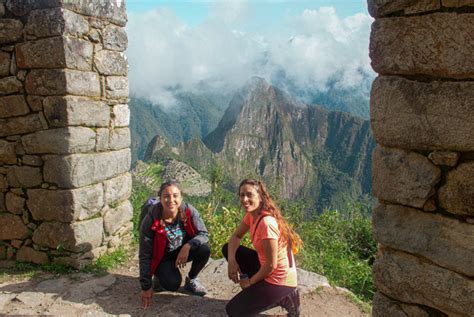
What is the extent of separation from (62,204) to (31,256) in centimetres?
84

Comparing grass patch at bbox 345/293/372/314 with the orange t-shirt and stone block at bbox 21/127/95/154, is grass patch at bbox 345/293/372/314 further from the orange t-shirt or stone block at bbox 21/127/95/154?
stone block at bbox 21/127/95/154

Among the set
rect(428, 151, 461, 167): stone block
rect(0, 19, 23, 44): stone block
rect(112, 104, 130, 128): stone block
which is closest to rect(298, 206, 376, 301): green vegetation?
rect(112, 104, 130, 128): stone block

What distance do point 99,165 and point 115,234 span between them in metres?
0.96

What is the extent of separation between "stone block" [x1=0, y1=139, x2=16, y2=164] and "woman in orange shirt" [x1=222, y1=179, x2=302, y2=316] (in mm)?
2832

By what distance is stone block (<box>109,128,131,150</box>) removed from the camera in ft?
16.2

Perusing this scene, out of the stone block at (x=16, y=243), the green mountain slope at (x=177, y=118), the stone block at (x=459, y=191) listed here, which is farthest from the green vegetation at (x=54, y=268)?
the green mountain slope at (x=177, y=118)

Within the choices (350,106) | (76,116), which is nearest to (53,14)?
(76,116)

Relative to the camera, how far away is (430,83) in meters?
1.85

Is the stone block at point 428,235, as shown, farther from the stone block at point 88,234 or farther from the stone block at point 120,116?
the stone block at point 120,116

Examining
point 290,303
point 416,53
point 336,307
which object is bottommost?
point 336,307

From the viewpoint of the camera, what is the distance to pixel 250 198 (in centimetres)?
335

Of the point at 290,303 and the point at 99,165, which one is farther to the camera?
the point at 99,165

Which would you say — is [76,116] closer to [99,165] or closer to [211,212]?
[99,165]

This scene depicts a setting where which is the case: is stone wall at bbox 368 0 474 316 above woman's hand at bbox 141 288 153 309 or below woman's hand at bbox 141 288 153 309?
above
